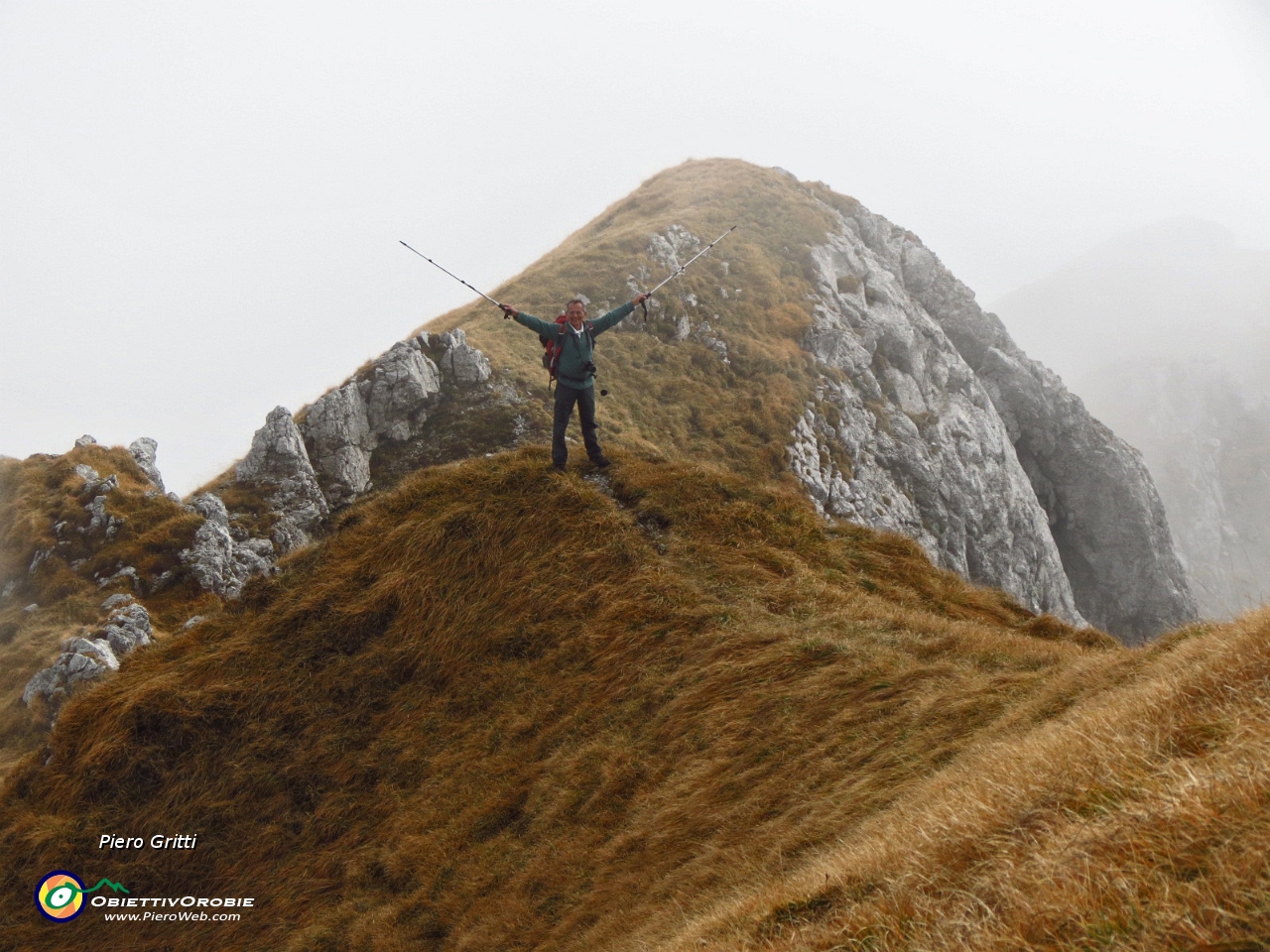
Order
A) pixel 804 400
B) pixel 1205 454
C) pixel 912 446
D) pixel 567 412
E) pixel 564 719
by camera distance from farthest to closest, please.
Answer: pixel 1205 454 → pixel 912 446 → pixel 804 400 → pixel 567 412 → pixel 564 719

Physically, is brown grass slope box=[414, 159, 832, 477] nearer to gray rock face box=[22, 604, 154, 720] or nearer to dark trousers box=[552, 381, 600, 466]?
dark trousers box=[552, 381, 600, 466]

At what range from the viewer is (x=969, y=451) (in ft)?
144

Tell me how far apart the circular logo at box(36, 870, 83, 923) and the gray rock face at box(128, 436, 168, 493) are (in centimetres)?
2211

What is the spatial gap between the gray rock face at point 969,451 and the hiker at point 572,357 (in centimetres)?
1963

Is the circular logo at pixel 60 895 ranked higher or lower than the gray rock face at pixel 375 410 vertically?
lower

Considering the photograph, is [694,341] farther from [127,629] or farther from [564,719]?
[564,719]

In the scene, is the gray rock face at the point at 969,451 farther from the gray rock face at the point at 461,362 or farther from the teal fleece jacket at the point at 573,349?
the teal fleece jacket at the point at 573,349

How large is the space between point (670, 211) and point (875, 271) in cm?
1497

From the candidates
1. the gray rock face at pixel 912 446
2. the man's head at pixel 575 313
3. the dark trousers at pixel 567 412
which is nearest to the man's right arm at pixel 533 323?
the man's head at pixel 575 313

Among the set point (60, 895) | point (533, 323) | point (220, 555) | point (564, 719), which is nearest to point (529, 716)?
point (564, 719)

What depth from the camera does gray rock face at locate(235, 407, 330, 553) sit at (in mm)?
27891

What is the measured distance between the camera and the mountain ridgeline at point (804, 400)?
30172mm

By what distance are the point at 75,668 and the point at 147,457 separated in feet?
43.9

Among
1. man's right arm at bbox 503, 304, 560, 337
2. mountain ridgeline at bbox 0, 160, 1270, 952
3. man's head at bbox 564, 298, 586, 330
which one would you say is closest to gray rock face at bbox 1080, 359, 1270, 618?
mountain ridgeline at bbox 0, 160, 1270, 952
